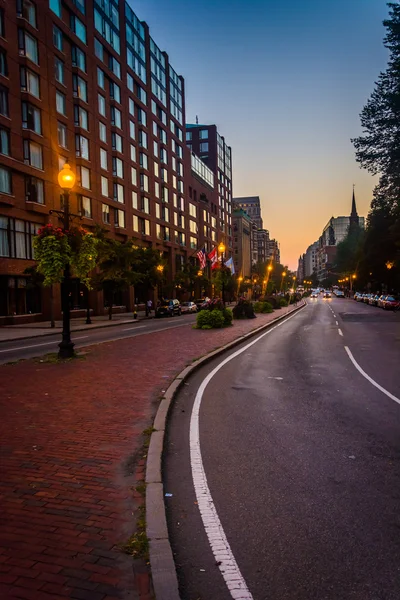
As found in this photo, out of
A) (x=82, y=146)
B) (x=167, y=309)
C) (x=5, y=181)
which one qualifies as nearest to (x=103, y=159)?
(x=82, y=146)

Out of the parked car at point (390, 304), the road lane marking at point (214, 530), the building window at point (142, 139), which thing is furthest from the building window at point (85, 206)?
the road lane marking at point (214, 530)

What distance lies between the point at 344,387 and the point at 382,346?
27.2 ft

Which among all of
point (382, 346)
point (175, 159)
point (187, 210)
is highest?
point (175, 159)

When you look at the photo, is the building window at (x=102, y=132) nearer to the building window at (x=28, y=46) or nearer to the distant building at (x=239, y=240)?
the building window at (x=28, y=46)

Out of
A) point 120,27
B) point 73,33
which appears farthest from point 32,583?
point 120,27

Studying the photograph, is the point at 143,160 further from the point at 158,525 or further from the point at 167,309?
the point at 158,525

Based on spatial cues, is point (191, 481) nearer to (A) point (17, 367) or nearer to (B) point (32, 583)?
(B) point (32, 583)

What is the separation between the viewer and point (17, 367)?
1258 centimetres

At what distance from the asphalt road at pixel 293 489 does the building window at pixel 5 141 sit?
29495 millimetres

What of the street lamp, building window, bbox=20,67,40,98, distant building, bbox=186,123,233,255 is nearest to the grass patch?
the street lamp

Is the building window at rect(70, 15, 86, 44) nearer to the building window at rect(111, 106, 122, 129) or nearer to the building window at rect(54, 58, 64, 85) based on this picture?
the building window at rect(54, 58, 64, 85)

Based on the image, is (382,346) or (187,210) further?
(187,210)

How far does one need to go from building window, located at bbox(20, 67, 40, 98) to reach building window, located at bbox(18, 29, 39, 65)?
1155mm

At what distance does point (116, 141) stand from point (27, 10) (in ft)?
53.9
